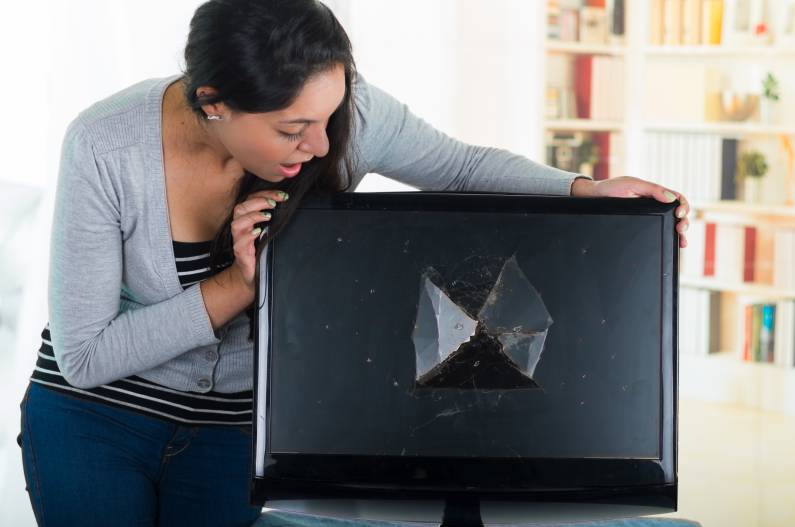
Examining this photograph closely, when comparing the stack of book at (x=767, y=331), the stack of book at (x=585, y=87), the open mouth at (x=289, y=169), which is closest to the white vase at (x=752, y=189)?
the stack of book at (x=767, y=331)

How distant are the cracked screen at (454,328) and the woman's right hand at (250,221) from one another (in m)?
0.04

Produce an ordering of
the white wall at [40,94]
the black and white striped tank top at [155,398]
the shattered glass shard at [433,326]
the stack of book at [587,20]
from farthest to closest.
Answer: the stack of book at [587,20], the white wall at [40,94], the black and white striped tank top at [155,398], the shattered glass shard at [433,326]

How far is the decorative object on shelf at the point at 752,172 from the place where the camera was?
2.71m

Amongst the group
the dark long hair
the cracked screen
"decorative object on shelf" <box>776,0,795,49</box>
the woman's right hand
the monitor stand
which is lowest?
the monitor stand

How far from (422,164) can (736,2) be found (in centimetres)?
183

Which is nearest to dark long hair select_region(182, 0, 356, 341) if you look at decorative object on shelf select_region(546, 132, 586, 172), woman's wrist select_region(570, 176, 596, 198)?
woman's wrist select_region(570, 176, 596, 198)

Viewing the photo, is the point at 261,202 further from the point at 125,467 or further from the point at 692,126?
the point at 692,126

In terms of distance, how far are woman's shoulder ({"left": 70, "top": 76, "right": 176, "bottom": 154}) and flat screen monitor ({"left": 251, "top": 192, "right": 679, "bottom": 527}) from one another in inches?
10.5

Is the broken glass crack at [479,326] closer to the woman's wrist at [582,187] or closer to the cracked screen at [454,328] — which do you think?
the cracked screen at [454,328]

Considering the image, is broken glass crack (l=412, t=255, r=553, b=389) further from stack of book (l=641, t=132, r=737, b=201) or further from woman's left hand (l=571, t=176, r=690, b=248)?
stack of book (l=641, t=132, r=737, b=201)

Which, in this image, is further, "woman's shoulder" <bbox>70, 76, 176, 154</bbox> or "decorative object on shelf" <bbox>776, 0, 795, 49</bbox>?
"decorative object on shelf" <bbox>776, 0, 795, 49</bbox>

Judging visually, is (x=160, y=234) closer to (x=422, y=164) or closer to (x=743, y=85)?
(x=422, y=164)

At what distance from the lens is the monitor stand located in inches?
37.2

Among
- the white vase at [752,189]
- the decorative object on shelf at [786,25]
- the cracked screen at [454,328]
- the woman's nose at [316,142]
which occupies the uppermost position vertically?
the decorative object on shelf at [786,25]
